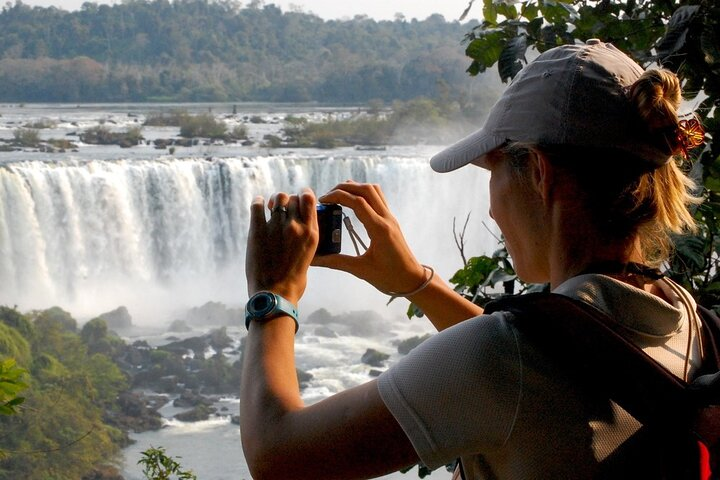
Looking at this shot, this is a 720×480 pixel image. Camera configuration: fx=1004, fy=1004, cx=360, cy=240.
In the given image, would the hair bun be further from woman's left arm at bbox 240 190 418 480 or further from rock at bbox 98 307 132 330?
rock at bbox 98 307 132 330

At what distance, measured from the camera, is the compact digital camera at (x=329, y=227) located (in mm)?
807

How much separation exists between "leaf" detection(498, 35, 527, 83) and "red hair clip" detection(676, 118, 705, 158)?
2.28ft

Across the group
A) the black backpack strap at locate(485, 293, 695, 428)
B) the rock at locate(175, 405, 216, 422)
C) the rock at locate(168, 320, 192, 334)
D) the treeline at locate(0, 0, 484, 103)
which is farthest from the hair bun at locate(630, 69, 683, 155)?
the treeline at locate(0, 0, 484, 103)

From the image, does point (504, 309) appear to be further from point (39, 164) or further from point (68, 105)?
point (68, 105)

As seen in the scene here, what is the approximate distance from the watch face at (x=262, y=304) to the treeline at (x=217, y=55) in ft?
33.3

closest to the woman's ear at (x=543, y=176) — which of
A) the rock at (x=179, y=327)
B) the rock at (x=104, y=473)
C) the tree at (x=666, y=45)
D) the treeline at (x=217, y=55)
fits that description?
the tree at (x=666, y=45)

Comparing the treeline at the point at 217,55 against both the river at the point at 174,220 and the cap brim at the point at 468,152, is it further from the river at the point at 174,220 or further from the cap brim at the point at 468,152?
the cap brim at the point at 468,152

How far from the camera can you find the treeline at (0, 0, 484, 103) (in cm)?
1070

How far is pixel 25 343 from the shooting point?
7.45 metres

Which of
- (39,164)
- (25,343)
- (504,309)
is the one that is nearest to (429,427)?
(504,309)

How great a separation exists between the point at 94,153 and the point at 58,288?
147cm

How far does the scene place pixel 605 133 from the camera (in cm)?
65

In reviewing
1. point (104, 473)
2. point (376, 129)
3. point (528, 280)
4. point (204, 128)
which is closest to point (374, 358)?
point (104, 473)

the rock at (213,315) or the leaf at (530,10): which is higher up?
the leaf at (530,10)
